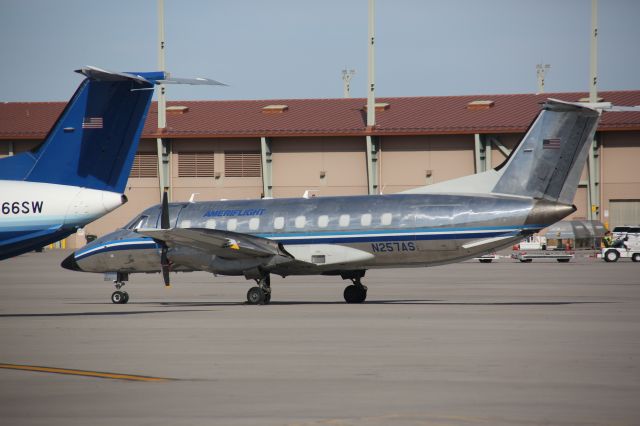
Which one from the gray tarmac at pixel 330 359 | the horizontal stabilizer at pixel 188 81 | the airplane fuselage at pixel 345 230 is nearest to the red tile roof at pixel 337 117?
the gray tarmac at pixel 330 359

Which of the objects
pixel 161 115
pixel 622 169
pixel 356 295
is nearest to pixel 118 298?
pixel 356 295

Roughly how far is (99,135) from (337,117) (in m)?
64.8

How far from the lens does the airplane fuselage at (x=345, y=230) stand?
30.2 m

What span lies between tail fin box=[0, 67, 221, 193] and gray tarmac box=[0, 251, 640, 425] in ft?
10.9

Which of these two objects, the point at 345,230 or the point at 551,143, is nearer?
the point at 551,143

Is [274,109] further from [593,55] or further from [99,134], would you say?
[99,134]

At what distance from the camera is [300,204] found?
3303 cm

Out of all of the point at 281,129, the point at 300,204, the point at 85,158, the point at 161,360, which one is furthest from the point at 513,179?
the point at 281,129

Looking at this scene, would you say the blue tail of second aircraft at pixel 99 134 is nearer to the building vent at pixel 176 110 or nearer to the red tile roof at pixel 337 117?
the red tile roof at pixel 337 117

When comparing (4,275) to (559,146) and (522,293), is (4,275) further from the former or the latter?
(559,146)

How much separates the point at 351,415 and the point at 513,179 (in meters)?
19.4

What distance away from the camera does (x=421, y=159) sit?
82.4 meters

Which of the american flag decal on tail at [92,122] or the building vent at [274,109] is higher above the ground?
the building vent at [274,109]

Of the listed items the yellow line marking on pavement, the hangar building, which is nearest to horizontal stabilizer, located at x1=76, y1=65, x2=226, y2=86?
the yellow line marking on pavement
